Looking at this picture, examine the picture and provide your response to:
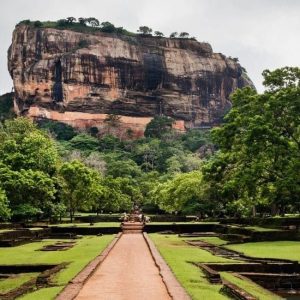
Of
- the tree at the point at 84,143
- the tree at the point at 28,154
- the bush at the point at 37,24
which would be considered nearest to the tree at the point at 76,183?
the tree at the point at 28,154

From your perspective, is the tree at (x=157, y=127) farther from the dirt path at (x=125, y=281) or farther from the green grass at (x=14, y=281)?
the green grass at (x=14, y=281)

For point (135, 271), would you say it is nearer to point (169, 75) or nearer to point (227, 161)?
point (227, 161)

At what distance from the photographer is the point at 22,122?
50.7 meters

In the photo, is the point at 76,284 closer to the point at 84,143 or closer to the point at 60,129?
the point at 84,143

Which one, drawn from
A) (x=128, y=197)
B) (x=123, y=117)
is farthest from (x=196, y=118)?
(x=128, y=197)

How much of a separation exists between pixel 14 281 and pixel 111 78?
125 metres

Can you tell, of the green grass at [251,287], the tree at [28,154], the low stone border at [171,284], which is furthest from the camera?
the tree at [28,154]

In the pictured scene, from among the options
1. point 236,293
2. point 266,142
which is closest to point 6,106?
point 266,142

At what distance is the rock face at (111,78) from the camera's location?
13262 cm

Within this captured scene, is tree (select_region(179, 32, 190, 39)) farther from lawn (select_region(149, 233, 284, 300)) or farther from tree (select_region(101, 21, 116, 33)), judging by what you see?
lawn (select_region(149, 233, 284, 300))

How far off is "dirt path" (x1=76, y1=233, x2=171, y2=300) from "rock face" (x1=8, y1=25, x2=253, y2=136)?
11898cm

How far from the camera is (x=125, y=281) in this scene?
12.3 metres

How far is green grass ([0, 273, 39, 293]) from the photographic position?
42.9ft

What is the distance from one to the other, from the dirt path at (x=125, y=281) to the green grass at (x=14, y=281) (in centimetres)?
203
